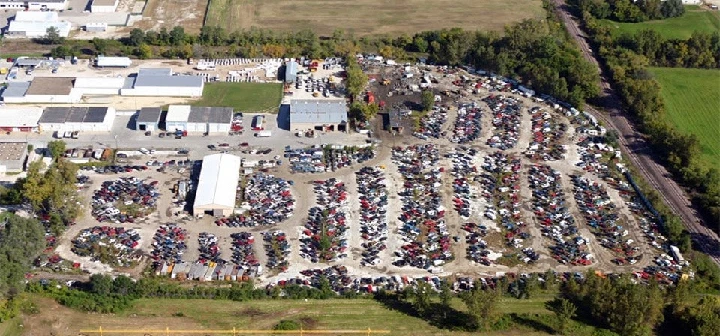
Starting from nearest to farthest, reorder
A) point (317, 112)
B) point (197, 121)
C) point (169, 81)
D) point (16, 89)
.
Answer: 1. point (197, 121)
2. point (317, 112)
3. point (16, 89)
4. point (169, 81)

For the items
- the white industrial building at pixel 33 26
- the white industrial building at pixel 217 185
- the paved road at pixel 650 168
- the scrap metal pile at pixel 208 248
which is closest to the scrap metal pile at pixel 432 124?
the paved road at pixel 650 168

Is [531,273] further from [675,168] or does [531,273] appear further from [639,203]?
[675,168]

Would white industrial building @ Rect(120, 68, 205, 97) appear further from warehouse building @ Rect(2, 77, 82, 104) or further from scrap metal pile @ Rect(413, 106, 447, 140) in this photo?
scrap metal pile @ Rect(413, 106, 447, 140)

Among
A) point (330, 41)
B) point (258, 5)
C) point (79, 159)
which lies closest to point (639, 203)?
point (330, 41)

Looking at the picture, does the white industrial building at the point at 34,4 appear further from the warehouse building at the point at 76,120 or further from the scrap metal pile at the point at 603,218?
the scrap metal pile at the point at 603,218

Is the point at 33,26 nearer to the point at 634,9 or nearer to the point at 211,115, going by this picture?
the point at 211,115

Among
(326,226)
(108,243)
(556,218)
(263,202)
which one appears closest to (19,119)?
(108,243)
